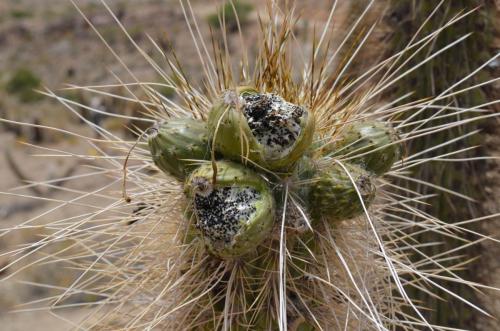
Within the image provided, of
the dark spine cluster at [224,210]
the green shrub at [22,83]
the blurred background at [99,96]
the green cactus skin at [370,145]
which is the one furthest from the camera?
the green shrub at [22,83]

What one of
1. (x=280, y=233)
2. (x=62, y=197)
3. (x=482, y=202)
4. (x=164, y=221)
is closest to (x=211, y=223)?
(x=280, y=233)

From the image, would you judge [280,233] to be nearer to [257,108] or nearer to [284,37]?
[257,108]

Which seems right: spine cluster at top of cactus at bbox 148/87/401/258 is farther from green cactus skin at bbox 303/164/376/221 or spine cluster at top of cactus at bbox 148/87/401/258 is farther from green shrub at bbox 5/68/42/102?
green shrub at bbox 5/68/42/102

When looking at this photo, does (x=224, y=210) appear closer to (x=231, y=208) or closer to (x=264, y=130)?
(x=231, y=208)

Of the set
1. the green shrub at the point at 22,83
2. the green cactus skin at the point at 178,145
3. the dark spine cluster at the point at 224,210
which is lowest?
the dark spine cluster at the point at 224,210

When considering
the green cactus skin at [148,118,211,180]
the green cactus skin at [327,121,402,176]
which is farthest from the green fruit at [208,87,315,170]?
the green cactus skin at [327,121,402,176]

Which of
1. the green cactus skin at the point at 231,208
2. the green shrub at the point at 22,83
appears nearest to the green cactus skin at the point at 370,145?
the green cactus skin at the point at 231,208

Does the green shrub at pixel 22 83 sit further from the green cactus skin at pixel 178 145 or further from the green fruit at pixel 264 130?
the green fruit at pixel 264 130
